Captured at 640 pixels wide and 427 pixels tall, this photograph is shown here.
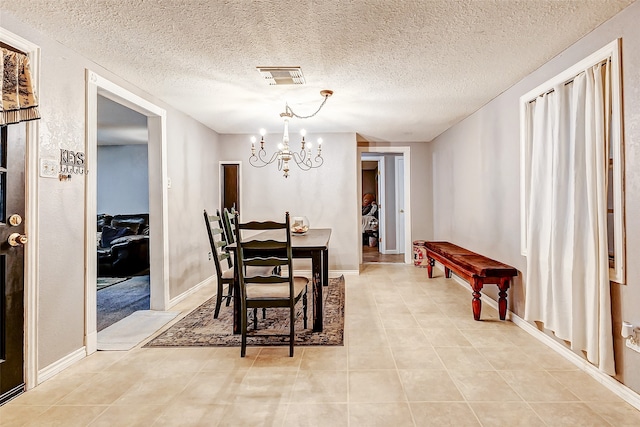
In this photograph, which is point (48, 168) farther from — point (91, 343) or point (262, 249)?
point (262, 249)

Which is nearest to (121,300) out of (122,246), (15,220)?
(122,246)

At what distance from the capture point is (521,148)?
3.05 m

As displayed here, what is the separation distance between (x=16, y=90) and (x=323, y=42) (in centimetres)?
183

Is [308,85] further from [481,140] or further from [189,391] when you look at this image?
[189,391]

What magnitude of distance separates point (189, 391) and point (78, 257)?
4.20 ft

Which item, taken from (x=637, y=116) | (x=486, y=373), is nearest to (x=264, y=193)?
(x=486, y=373)

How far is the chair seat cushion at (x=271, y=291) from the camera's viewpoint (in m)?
2.58

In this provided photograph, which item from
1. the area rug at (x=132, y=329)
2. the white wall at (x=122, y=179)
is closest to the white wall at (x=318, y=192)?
the area rug at (x=132, y=329)

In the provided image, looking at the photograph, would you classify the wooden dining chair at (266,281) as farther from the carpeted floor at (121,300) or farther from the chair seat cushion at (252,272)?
the carpeted floor at (121,300)

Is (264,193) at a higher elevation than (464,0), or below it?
below

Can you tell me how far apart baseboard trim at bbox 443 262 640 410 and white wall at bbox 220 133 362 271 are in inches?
104

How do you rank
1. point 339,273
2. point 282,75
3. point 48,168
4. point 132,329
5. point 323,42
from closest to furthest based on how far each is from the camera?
1. point 48,168
2. point 323,42
3. point 282,75
4. point 132,329
5. point 339,273

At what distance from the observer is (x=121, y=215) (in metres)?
6.58

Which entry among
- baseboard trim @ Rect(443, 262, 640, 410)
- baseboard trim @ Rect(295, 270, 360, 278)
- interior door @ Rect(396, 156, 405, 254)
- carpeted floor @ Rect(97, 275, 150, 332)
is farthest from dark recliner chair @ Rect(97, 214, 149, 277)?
baseboard trim @ Rect(443, 262, 640, 410)
